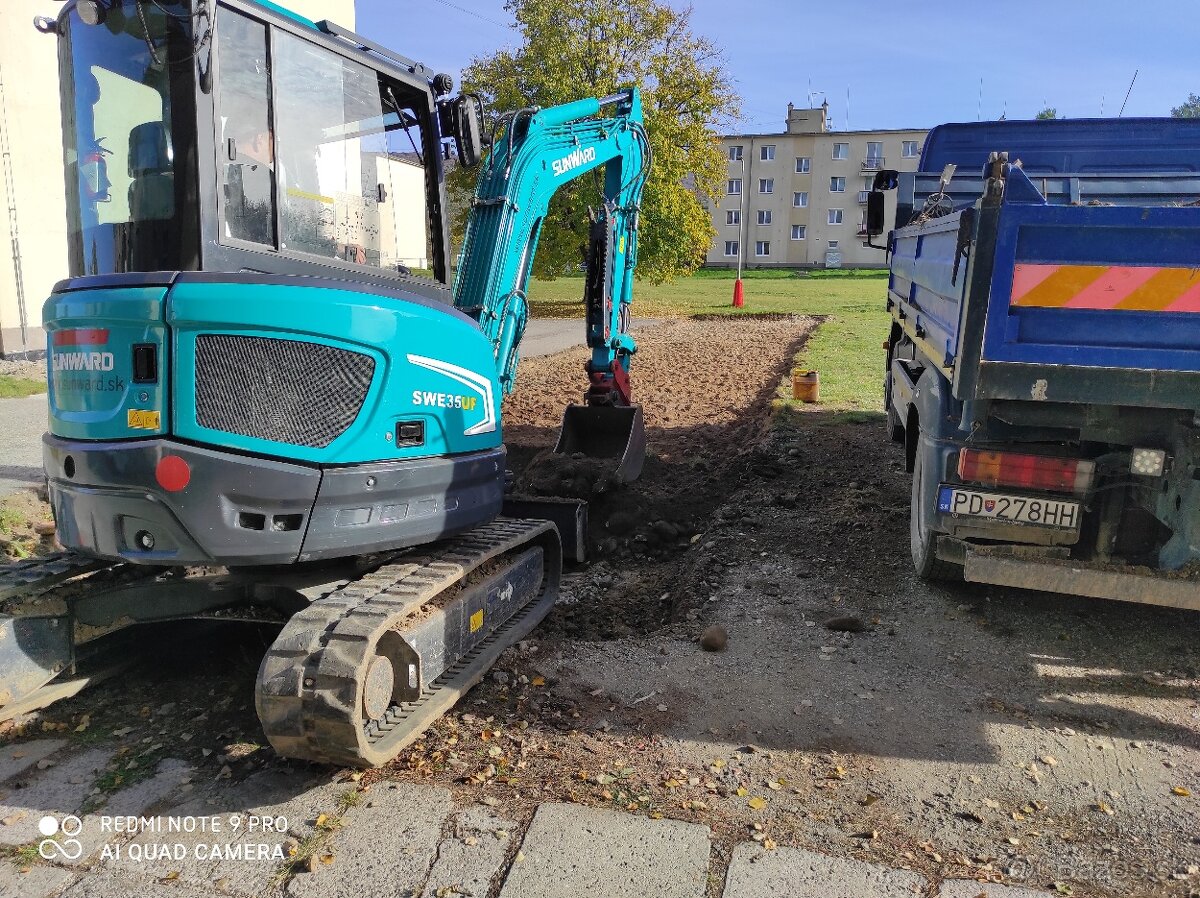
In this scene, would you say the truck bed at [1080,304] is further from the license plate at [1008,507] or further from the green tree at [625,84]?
the green tree at [625,84]

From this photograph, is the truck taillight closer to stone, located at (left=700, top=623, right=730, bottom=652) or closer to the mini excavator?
stone, located at (left=700, top=623, right=730, bottom=652)

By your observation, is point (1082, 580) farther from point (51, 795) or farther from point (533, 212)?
point (51, 795)

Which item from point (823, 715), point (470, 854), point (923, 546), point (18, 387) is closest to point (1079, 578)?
point (923, 546)

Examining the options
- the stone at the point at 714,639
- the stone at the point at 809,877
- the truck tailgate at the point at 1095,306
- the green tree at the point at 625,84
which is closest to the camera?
the stone at the point at 809,877

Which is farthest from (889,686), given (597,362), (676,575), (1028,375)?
(597,362)

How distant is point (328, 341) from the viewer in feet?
11.7

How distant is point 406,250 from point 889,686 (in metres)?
3.17

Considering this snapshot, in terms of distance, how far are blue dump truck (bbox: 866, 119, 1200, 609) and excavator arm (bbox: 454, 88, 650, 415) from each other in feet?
8.16

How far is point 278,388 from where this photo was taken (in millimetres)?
3477

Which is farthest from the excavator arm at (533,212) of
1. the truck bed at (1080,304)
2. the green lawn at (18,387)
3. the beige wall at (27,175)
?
the beige wall at (27,175)

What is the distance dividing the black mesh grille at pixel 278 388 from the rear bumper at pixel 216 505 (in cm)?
13

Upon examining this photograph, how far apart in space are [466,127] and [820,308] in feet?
81.2

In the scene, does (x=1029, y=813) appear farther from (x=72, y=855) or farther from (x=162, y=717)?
(x=162, y=717)

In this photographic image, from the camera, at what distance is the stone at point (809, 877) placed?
2762 mm
